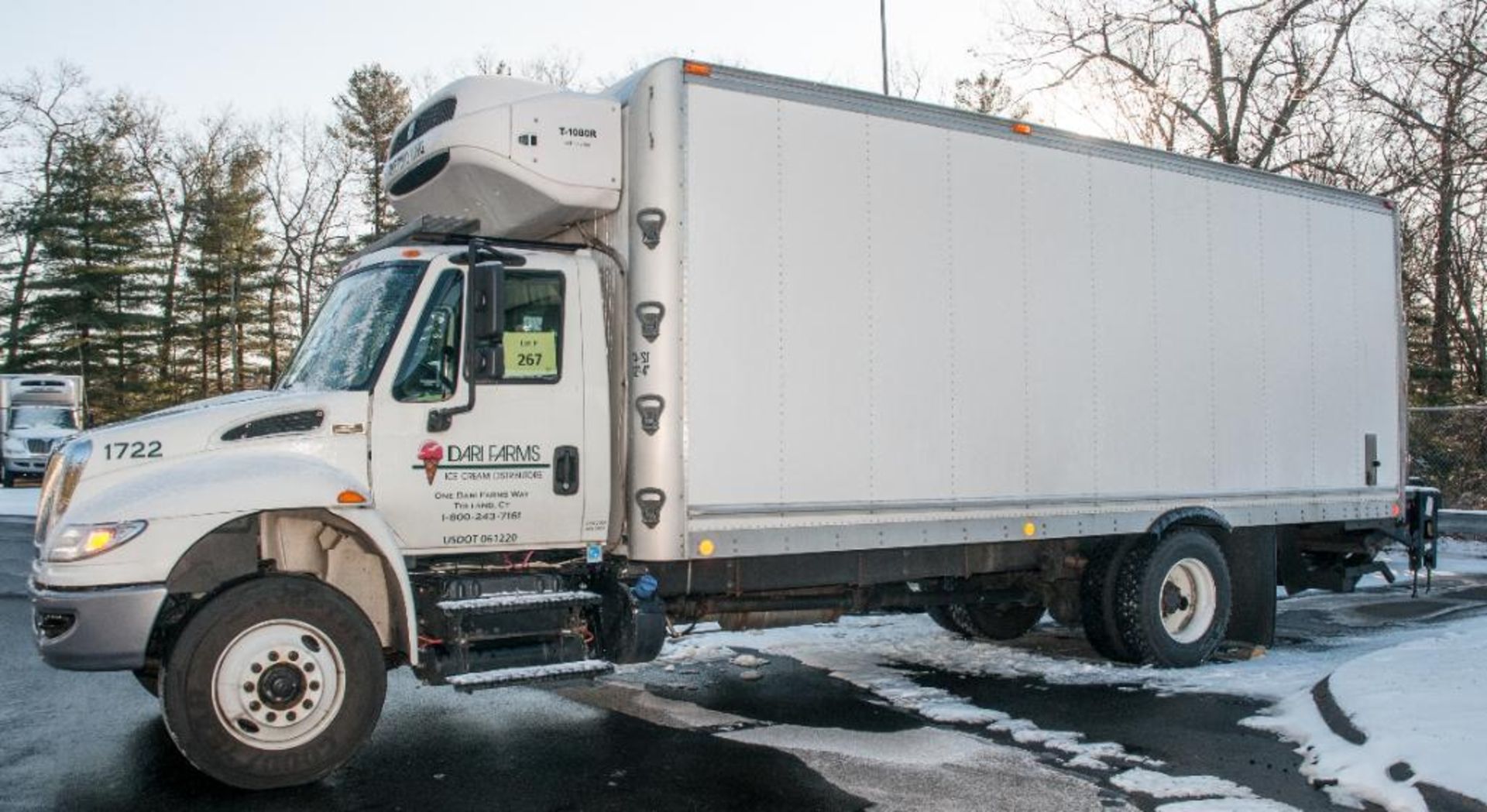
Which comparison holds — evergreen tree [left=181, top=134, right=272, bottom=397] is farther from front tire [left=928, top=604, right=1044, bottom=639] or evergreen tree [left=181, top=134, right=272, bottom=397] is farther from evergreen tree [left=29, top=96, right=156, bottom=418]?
front tire [left=928, top=604, right=1044, bottom=639]

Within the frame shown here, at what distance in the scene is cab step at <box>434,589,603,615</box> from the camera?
22.2 ft

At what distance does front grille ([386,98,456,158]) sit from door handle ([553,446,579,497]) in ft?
6.91

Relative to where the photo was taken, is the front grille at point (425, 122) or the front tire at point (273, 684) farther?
the front grille at point (425, 122)

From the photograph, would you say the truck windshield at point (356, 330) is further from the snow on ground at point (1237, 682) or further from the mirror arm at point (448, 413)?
the snow on ground at point (1237, 682)

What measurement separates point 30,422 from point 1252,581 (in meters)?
34.1

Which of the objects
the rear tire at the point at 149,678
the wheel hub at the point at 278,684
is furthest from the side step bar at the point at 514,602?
the rear tire at the point at 149,678

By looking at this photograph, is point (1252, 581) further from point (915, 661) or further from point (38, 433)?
point (38, 433)

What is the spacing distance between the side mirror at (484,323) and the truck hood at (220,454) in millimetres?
616

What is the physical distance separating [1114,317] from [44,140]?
53222mm

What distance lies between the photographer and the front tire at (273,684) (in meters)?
6.05

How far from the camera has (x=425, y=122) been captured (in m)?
7.80

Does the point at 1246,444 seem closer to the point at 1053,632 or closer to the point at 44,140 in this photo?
the point at 1053,632

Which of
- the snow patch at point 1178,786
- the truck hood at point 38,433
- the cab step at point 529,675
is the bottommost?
the snow patch at point 1178,786

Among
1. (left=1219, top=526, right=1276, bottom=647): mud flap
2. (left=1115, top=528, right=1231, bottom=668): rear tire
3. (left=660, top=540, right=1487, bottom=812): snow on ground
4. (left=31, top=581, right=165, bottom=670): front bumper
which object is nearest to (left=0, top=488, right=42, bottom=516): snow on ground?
(left=660, top=540, right=1487, bottom=812): snow on ground
